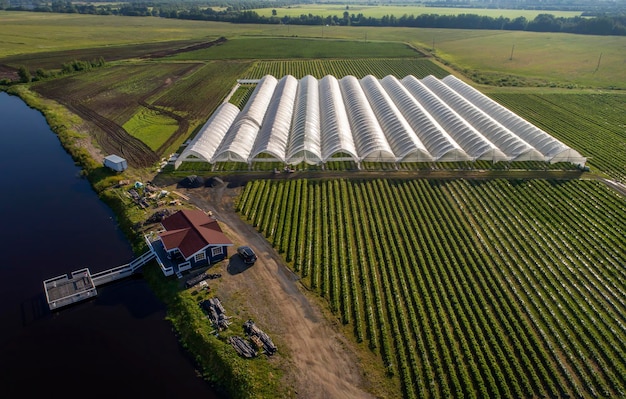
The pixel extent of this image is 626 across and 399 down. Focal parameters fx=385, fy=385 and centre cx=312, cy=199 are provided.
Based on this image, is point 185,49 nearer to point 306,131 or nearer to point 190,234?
point 306,131

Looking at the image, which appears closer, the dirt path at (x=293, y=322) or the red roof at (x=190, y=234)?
the dirt path at (x=293, y=322)

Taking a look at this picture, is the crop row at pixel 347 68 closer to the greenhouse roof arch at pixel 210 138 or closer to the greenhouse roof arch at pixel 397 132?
the greenhouse roof arch at pixel 397 132

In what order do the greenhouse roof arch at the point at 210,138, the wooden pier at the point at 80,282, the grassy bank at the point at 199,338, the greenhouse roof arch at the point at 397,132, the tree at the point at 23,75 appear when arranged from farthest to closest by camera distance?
the tree at the point at 23,75 → the greenhouse roof arch at the point at 397,132 → the greenhouse roof arch at the point at 210,138 → the wooden pier at the point at 80,282 → the grassy bank at the point at 199,338

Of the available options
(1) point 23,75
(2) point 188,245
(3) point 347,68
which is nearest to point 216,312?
(2) point 188,245

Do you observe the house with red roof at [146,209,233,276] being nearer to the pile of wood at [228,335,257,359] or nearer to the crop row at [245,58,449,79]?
the pile of wood at [228,335,257,359]

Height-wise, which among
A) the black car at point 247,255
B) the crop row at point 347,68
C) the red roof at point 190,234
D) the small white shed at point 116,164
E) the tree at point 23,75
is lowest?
the black car at point 247,255

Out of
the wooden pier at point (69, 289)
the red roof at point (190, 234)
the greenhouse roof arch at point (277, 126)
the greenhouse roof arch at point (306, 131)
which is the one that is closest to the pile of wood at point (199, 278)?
the red roof at point (190, 234)
